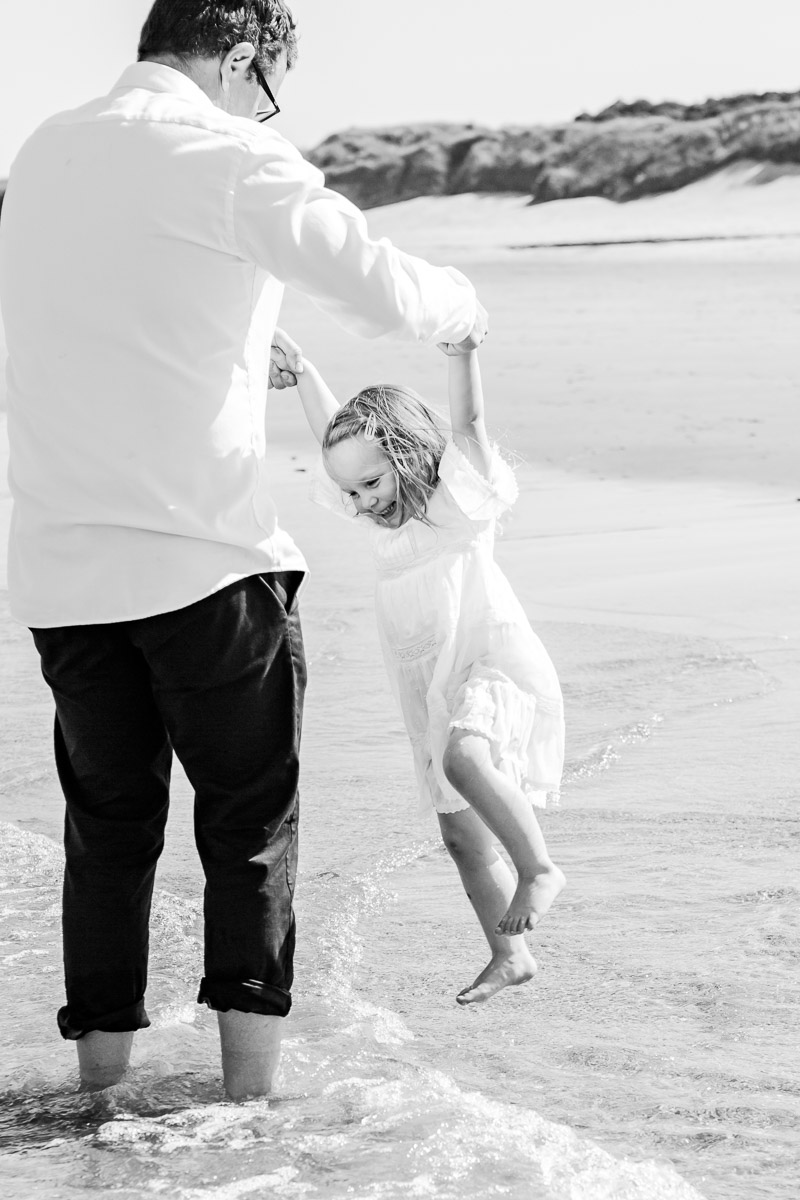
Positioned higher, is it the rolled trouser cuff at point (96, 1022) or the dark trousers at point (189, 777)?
the dark trousers at point (189, 777)

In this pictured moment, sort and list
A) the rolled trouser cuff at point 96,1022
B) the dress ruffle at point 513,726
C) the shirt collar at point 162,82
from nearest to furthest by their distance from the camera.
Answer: the shirt collar at point 162,82 < the rolled trouser cuff at point 96,1022 < the dress ruffle at point 513,726

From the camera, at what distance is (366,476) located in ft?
8.73

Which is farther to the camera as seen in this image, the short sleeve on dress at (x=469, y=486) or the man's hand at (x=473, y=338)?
the short sleeve on dress at (x=469, y=486)

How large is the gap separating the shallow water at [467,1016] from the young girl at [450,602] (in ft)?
0.88

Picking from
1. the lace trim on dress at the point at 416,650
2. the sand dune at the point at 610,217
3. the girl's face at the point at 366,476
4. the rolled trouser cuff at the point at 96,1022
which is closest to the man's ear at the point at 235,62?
the girl's face at the point at 366,476

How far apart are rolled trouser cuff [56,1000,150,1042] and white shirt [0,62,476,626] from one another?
26.0 inches

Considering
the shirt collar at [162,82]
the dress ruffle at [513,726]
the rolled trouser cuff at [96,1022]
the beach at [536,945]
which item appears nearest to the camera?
the shirt collar at [162,82]

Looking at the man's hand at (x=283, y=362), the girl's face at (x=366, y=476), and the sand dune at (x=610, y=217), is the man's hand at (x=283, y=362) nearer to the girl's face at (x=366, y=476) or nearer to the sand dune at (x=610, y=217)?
the girl's face at (x=366, y=476)

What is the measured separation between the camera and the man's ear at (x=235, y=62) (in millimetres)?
2098

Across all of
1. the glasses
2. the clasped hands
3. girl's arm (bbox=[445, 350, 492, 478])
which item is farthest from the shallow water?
the glasses

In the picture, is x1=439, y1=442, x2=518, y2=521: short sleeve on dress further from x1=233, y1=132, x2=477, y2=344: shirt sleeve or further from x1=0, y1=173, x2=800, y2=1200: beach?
x1=0, y1=173, x2=800, y2=1200: beach

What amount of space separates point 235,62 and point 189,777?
41.3 inches

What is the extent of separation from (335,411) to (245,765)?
845 millimetres

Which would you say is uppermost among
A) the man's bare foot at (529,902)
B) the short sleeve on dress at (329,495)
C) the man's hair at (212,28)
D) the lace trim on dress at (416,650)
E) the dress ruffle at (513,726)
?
the man's hair at (212,28)
